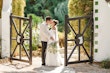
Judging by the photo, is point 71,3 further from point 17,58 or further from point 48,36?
point 17,58

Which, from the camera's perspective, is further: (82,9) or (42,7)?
(42,7)

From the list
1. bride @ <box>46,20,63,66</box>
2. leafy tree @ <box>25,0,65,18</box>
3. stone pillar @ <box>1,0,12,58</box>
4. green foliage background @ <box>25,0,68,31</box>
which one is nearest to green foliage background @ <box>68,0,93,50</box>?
bride @ <box>46,20,63,66</box>

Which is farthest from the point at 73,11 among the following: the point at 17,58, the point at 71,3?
the point at 17,58

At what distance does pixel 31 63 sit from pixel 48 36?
3.88ft

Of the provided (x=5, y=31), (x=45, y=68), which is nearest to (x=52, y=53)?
(x=45, y=68)

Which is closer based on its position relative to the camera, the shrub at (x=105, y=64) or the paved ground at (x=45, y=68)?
the paved ground at (x=45, y=68)

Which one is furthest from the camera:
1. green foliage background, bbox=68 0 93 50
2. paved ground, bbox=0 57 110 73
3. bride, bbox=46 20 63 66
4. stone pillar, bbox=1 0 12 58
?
stone pillar, bbox=1 0 12 58

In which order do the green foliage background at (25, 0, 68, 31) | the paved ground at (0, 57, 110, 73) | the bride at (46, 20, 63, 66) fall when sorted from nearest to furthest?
the paved ground at (0, 57, 110, 73), the bride at (46, 20, 63, 66), the green foliage background at (25, 0, 68, 31)

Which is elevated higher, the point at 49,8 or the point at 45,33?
the point at 49,8

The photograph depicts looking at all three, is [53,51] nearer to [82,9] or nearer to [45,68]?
[45,68]

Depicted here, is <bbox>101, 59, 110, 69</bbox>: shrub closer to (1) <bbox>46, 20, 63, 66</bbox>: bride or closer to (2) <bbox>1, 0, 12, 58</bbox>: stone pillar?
(1) <bbox>46, 20, 63, 66</bbox>: bride

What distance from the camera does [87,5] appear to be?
578 inches

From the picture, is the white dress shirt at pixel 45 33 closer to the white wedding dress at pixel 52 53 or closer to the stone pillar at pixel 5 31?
the white wedding dress at pixel 52 53

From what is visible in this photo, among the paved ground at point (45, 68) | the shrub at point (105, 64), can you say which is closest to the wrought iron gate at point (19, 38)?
the paved ground at point (45, 68)
